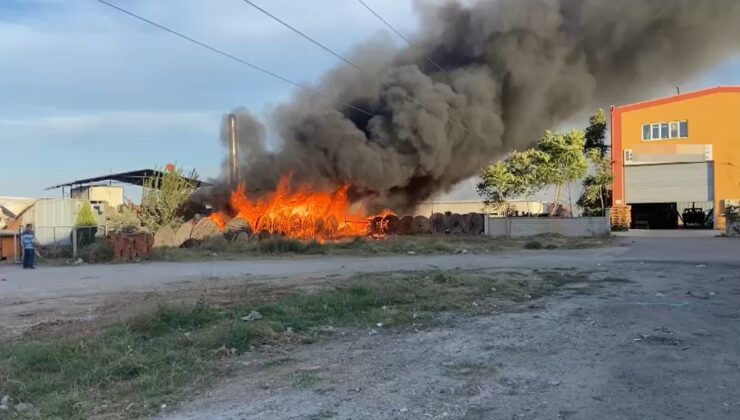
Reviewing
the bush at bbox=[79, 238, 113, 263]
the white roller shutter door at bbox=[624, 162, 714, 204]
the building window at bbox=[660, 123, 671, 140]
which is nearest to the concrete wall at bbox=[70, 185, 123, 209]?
the bush at bbox=[79, 238, 113, 263]

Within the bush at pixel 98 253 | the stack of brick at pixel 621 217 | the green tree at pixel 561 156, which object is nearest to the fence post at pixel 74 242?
the bush at pixel 98 253

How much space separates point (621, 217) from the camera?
40375mm

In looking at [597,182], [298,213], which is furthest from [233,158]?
[597,182]

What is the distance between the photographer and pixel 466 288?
11.8m

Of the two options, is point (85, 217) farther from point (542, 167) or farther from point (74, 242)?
point (542, 167)

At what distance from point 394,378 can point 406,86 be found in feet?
95.9

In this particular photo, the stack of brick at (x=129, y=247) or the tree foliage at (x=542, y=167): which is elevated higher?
the tree foliage at (x=542, y=167)

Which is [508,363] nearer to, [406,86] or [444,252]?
[444,252]

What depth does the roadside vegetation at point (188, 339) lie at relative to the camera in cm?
511

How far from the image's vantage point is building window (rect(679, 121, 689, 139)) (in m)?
40.9

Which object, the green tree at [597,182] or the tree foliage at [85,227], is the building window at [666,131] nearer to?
the green tree at [597,182]

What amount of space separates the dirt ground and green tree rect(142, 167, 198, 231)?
15650mm

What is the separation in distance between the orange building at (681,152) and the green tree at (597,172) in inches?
52.5

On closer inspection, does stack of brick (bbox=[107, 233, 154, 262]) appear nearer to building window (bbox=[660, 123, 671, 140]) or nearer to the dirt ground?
the dirt ground
